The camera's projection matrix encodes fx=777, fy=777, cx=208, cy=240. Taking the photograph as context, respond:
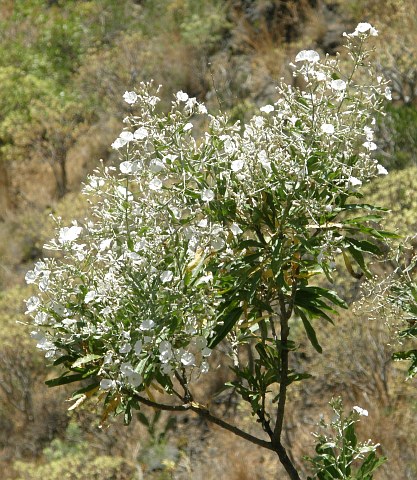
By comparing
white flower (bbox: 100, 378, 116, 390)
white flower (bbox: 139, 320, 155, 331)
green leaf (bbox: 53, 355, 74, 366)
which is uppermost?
green leaf (bbox: 53, 355, 74, 366)

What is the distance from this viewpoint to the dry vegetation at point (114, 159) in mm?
6406

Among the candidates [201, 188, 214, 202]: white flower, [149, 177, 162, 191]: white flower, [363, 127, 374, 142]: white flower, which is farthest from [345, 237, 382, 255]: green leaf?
[149, 177, 162, 191]: white flower

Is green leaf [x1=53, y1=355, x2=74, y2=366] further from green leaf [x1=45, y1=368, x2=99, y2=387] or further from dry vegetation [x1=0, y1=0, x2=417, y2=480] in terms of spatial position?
dry vegetation [x1=0, y1=0, x2=417, y2=480]

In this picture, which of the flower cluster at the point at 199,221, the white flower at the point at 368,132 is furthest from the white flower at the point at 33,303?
the white flower at the point at 368,132

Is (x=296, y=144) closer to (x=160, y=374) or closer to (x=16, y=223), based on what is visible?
(x=160, y=374)

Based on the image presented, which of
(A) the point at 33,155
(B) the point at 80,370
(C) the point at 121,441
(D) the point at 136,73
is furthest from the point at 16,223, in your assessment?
(B) the point at 80,370

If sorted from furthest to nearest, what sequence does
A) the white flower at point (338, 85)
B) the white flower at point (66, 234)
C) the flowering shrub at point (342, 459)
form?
the flowering shrub at point (342, 459)
the white flower at point (66, 234)
the white flower at point (338, 85)

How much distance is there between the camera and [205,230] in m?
1.87

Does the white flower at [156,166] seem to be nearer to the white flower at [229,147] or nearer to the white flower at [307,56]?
the white flower at [229,147]

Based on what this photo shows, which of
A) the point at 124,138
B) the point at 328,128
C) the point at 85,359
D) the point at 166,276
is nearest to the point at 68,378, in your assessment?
the point at 85,359

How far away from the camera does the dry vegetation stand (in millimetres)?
6406

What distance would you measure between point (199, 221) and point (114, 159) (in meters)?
9.35

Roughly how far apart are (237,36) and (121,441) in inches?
297

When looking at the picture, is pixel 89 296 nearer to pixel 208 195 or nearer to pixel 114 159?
pixel 208 195
